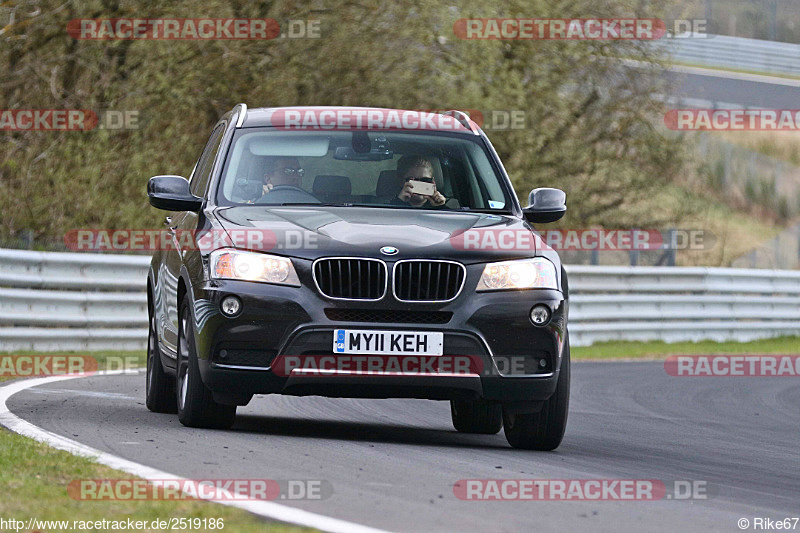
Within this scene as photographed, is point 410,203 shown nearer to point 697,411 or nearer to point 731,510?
point 731,510

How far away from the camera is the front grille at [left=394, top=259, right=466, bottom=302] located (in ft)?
26.2

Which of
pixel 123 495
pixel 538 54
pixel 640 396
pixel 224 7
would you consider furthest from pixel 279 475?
pixel 538 54

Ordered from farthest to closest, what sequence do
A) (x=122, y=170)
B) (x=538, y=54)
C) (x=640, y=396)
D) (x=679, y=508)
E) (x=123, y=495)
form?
(x=538, y=54), (x=122, y=170), (x=640, y=396), (x=679, y=508), (x=123, y=495)

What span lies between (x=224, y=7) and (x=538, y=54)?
7208mm

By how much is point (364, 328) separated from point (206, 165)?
7.99 ft

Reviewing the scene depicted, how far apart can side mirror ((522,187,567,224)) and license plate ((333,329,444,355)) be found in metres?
1.46

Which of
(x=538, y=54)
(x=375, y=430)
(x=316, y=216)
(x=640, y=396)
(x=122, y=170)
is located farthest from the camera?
(x=538, y=54)

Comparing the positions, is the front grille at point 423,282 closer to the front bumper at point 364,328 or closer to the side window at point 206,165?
the front bumper at point 364,328

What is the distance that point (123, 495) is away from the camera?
5.83 meters

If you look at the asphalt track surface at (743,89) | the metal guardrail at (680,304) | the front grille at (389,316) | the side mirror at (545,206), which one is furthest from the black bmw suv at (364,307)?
the asphalt track surface at (743,89)

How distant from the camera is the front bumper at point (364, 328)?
793 cm

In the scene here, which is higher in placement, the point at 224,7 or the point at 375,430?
the point at 224,7

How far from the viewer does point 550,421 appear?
8414 millimetres

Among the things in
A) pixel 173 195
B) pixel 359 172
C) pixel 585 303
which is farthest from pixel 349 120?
pixel 585 303
